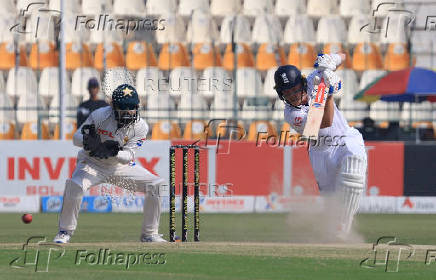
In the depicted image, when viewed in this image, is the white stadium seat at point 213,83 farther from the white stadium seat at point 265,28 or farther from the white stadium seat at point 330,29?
the white stadium seat at point 330,29

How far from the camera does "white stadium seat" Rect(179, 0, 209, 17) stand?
71.7ft

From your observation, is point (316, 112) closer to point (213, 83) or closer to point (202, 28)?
point (213, 83)

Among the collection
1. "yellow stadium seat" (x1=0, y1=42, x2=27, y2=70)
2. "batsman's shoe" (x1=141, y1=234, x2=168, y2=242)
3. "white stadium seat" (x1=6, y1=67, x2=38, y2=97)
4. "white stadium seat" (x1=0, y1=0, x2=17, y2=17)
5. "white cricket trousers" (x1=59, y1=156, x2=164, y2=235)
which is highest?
"white stadium seat" (x1=0, y1=0, x2=17, y2=17)

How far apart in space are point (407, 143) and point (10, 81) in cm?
860

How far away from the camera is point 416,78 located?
1941 cm

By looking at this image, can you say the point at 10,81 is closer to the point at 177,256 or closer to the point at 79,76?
the point at 79,76

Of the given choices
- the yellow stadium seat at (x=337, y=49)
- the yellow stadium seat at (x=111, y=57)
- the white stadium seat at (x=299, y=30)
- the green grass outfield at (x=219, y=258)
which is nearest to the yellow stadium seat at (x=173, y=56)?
the yellow stadium seat at (x=111, y=57)

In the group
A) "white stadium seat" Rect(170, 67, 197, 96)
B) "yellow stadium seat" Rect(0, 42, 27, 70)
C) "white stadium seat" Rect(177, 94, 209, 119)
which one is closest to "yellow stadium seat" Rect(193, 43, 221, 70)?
"white stadium seat" Rect(170, 67, 197, 96)

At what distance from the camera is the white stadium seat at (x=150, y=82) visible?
66.8 ft

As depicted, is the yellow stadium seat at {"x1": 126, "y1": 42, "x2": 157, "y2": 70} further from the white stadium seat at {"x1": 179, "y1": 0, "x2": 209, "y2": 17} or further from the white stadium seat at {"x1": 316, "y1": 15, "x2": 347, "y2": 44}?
the white stadium seat at {"x1": 316, "y1": 15, "x2": 347, "y2": 44}

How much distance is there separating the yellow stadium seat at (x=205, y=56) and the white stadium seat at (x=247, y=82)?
1.87ft

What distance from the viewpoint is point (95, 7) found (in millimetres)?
22062

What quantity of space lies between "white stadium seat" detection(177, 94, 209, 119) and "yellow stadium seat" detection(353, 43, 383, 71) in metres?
3.54

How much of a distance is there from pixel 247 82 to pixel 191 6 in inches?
91.9
